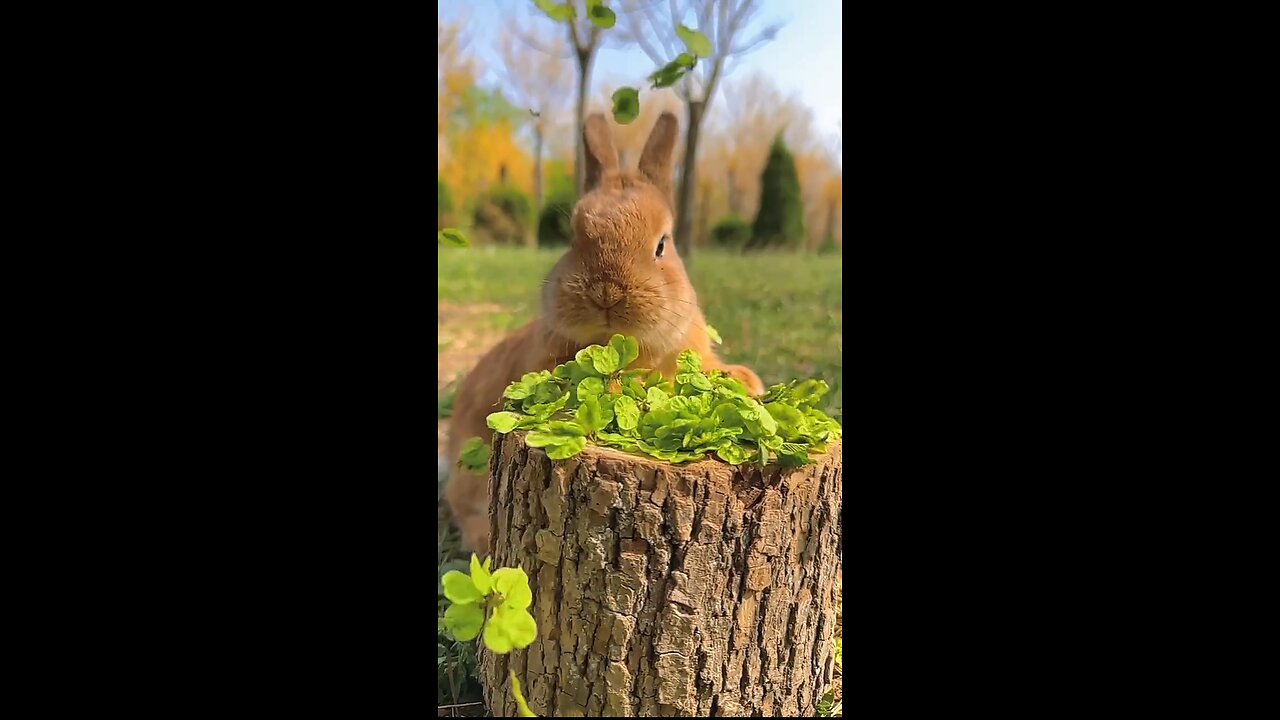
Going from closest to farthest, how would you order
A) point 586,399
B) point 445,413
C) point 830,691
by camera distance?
point 586,399 → point 830,691 → point 445,413

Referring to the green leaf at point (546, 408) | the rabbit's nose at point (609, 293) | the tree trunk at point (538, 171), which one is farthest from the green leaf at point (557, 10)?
the tree trunk at point (538, 171)

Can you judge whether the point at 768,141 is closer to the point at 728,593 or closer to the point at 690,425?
the point at 690,425

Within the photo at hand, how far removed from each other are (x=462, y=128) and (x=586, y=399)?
9.98 ft

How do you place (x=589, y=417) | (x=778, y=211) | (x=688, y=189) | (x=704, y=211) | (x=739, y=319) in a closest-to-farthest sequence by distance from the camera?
1. (x=589, y=417)
2. (x=688, y=189)
3. (x=704, y=211)
4. (x=739, y=319)
5. (x=778, y=211)

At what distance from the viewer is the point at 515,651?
53.7 inches

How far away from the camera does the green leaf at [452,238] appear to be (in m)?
1.52

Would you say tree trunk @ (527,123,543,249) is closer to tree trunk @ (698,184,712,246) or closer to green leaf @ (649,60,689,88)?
tree trunk @ (698,184,712,246)

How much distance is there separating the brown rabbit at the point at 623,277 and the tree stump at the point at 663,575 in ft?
1.01

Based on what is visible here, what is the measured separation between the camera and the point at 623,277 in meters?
1.52

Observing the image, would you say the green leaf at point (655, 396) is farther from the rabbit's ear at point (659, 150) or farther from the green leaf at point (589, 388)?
the rabbit's ear at point (659, 150)

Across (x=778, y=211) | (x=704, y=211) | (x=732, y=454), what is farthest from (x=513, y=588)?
(x=778, y=211)

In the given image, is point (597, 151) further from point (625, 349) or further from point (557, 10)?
point (625, 349)

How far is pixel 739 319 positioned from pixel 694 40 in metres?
1.63
